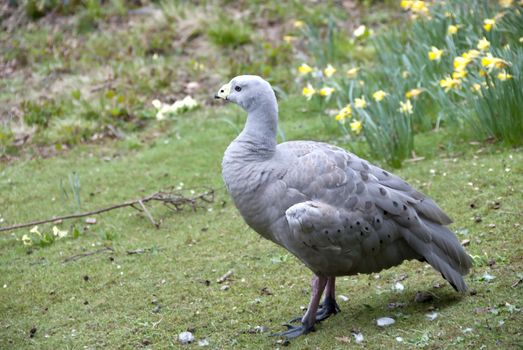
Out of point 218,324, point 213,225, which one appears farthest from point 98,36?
point 218,324

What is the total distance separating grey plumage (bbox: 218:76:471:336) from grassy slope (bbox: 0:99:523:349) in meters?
0.31

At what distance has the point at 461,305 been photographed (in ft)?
13.2

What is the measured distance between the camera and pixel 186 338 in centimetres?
419

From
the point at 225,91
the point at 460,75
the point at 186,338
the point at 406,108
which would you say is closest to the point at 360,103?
the point at 406,108

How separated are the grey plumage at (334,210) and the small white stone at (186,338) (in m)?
0.64

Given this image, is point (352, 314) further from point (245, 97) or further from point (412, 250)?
point (245, 97)

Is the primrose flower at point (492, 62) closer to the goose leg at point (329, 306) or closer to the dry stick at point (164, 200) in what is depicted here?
the goose leg at point (329, 306)

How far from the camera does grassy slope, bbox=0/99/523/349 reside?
4.03m

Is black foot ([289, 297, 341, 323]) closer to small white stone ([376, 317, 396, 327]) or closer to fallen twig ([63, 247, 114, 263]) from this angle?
small white stone ([376, 317, 396, 327])

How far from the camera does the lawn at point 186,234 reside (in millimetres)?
4176

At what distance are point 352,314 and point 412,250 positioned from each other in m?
0.51

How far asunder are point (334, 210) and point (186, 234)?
83.4 inches

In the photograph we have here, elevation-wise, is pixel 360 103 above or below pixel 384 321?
above

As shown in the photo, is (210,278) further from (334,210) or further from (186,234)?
(334,210)
